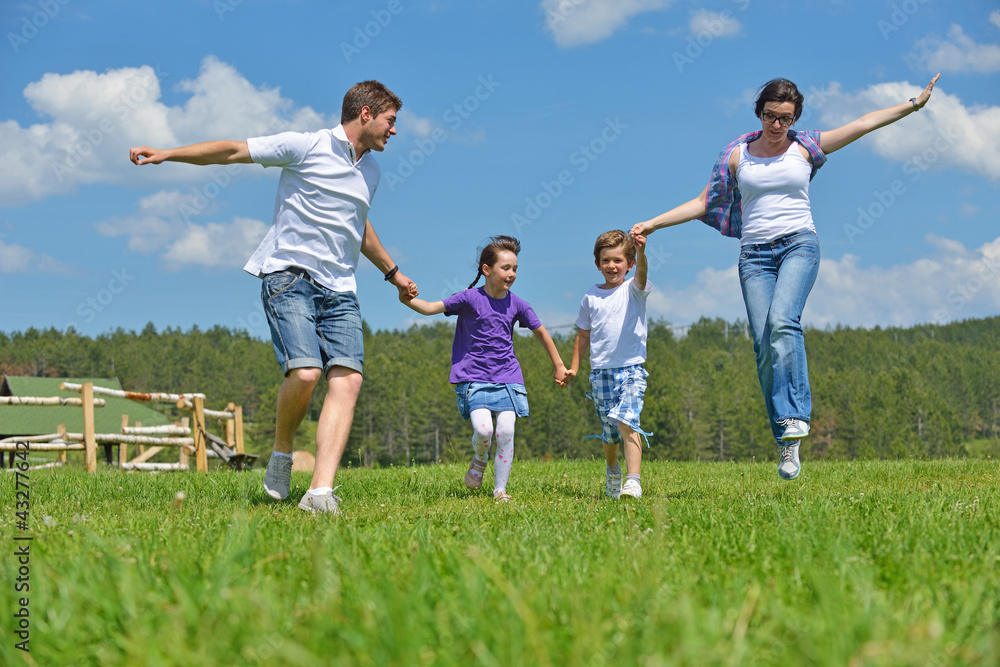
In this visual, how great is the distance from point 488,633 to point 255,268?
13.2 feet

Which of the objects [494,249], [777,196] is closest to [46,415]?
[494,249]

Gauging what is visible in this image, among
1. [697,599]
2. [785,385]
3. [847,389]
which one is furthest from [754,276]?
[847,389]

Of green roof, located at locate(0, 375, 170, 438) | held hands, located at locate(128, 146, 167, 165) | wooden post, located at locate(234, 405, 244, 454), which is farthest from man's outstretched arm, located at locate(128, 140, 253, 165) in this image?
green roof, located at locate(0, 375, 170, 438)

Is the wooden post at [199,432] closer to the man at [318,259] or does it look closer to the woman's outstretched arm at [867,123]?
the man at [318,259]

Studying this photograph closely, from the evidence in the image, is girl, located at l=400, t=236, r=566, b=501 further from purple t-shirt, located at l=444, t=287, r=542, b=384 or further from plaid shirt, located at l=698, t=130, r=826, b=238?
plaid shirt, located at l=698, t=130, r=826, b=238

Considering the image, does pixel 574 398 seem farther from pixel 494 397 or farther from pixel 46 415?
pixel 494 397

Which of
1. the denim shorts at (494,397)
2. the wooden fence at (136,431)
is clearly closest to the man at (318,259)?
the denim shorts at (494,397)

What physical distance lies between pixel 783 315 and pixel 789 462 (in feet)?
3.35

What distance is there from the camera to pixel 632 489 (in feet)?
19.5

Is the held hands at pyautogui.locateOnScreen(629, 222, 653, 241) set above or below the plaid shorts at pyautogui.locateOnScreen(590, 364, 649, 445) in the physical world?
above

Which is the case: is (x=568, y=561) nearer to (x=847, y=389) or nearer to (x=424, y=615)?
(x=424, y=615)

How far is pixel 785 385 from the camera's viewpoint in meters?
5.39

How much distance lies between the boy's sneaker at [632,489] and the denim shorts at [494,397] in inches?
45.2

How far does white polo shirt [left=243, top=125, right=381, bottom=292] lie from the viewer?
5184 millimetres
